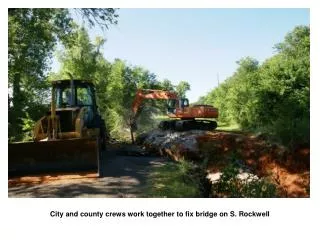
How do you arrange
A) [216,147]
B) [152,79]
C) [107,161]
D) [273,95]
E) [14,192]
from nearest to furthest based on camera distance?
[14,192], [107,161], [216,147], [273,95], [152,79]

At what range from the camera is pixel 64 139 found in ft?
38.3

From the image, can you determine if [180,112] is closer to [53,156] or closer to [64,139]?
[64,139]

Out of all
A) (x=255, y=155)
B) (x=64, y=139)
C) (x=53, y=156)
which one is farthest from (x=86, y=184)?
(x=255, y=155)

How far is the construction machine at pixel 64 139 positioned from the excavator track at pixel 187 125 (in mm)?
8585

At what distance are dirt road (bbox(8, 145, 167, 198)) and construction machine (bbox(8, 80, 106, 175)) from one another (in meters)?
0.37

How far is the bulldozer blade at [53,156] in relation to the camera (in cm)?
1097

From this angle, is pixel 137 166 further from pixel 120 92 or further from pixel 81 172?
pixel 120 92

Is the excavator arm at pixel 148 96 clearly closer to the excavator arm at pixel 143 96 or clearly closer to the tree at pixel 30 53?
the excavator arm at pixel 143 96

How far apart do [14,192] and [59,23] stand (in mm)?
14126

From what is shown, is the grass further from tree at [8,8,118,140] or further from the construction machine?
tree at [8,8,118,140]

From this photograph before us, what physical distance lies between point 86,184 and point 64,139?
2.51 meters

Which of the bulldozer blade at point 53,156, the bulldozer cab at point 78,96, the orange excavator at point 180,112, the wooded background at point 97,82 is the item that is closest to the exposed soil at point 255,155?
the wooded background at point 97,82
